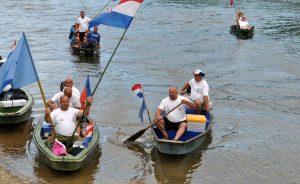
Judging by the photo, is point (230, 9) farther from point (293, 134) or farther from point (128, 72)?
point (293, 134)

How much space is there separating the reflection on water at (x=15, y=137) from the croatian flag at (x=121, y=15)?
385 centimetres

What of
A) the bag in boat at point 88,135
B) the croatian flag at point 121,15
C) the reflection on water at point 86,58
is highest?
the croatian flag at point 121,15

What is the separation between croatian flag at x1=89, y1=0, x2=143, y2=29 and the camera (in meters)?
12.3

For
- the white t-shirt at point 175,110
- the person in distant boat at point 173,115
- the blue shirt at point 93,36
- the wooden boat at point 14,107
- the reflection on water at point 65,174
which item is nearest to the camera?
the reflection on water at point 65,174

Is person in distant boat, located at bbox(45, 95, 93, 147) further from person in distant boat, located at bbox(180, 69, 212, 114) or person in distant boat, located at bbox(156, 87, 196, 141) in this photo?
person in distant boat, located at bbox(180, 69, 212, 114)

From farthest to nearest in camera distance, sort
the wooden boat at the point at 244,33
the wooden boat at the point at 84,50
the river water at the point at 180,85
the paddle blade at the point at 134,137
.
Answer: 1. the wooden boat at the point at 244,33
2. the wooden boat at the point at 84,50
3. the paddle blade at the point at 134,137
4. the river water at the point at 180,85

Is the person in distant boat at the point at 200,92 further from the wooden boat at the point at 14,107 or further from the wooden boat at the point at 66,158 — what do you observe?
the wooden boat at the point at 14,107

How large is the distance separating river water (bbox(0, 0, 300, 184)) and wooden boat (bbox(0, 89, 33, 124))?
45cm

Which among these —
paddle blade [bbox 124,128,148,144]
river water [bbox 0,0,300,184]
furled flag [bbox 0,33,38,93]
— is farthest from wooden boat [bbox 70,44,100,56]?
furled flag [bbox 0,33,38,93]

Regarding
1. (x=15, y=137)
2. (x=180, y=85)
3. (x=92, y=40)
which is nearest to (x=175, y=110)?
(x=15, y=137)

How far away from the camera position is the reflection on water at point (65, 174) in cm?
1101

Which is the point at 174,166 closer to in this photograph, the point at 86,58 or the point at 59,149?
the point at 59,149

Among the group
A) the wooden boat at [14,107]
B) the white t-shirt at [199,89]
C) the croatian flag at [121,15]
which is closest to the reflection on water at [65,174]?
the wooden boat at [14,107]

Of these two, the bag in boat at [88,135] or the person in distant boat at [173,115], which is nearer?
the bag in boat at [88,135]
